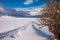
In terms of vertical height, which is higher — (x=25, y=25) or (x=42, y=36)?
(x=25, y=25)

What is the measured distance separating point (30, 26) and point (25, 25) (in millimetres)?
101

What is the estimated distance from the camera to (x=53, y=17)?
9.26 feet

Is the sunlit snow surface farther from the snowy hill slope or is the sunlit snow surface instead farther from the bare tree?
the bare tree

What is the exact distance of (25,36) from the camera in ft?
10.9

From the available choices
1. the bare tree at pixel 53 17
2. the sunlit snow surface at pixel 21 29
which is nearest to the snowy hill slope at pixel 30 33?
the sunlit snow surface at pixel 21 29

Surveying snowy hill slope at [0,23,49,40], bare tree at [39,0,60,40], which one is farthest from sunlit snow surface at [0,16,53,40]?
bare tree at [39,0,60,40]

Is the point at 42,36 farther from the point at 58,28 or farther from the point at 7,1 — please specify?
the point at 7,1

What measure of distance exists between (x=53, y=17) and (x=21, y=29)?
0.81 metres

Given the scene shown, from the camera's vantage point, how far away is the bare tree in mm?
2746

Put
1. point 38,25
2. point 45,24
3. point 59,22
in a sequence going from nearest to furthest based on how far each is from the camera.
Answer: point 59,22
point 45,24
point 38,25

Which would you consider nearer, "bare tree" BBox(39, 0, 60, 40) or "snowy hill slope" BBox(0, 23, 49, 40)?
"bare tree" BBox(39, 0, 60, 40)

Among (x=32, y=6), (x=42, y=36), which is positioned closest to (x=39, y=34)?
(x=42, y=36)

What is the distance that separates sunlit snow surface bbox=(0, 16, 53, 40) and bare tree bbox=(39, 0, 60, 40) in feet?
1.35

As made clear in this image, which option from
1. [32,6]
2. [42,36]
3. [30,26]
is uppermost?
[32,6]
